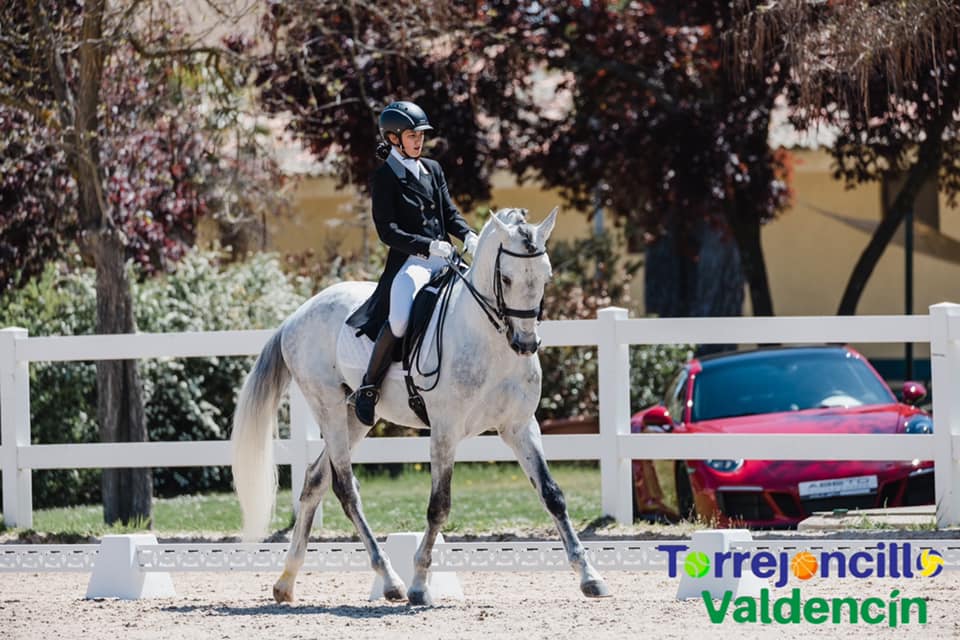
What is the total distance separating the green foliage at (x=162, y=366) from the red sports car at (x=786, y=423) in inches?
231

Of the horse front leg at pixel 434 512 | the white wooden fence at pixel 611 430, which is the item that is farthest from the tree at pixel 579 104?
the horse front leg at pixel 434 512

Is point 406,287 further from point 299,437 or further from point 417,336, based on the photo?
point 299,437

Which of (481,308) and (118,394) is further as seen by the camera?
(118,394)

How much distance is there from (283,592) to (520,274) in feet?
8.10

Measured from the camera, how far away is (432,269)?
29.0 feet

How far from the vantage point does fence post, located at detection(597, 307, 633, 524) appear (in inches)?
460

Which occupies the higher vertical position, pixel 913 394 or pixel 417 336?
pixel 417 336

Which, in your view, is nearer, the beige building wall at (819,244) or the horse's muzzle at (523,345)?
the horse's muzzle at (523,345)

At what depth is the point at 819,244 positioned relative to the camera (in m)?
24.9

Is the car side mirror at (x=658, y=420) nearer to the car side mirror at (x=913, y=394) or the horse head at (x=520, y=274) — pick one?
the car side mirror at (x=913, y=394)

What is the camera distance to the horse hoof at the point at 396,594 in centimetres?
852

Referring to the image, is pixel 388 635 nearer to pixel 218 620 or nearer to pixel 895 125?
pixel 218 620

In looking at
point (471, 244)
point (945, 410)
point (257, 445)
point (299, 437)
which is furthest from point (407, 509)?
point (471, 244)

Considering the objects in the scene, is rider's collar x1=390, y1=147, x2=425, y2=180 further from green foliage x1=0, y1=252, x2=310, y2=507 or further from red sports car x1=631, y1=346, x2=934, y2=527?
green foliage x1=0, y1=252, x2=310, y2=507
